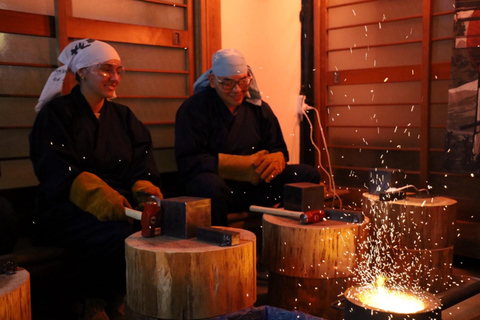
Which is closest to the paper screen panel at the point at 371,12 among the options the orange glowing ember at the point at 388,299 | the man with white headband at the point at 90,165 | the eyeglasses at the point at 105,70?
the man with white headband at the point at 90,165

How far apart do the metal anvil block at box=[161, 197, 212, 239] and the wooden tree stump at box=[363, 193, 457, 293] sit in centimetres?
142

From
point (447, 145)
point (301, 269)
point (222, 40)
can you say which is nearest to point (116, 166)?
point (301, 269)

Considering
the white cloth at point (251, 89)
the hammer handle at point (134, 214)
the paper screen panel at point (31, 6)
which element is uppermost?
the paper screen panel at point (31, 6)

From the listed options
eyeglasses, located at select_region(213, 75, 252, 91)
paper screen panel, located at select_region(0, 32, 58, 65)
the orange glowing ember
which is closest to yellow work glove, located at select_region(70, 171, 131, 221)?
paper screen panel, located at select_region(0, 32, 58, 65)

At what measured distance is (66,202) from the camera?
330 centimetres

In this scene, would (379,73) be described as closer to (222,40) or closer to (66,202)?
(222,40)

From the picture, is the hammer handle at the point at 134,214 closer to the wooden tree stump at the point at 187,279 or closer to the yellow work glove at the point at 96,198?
the yellow work glove at the point at 96,198

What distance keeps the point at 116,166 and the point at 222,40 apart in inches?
69.1

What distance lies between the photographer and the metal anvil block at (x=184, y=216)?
104 inches

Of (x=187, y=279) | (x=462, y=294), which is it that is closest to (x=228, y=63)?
(x=187, y=279)

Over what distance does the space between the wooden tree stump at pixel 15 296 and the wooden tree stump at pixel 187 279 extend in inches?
19.0

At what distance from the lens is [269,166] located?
13.5 ft

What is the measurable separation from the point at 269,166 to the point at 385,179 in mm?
835

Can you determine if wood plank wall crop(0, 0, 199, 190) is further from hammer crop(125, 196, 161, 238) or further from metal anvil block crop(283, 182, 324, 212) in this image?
metal anvil block crop(283, 182, 324, 212)
